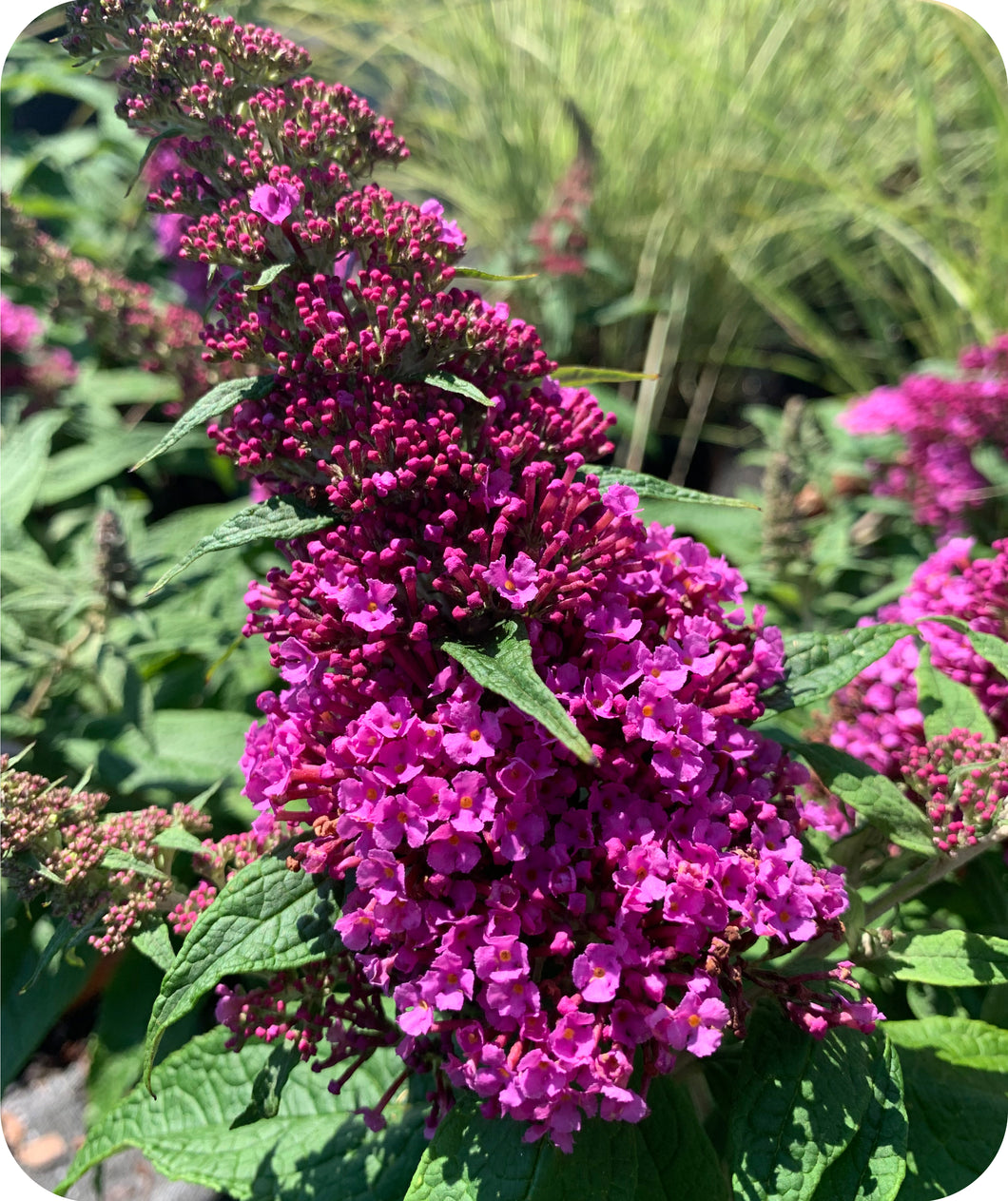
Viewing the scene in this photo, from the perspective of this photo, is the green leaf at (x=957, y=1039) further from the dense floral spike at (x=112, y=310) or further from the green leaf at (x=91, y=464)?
the green leaf at (x=91, y=464)

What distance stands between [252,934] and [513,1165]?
51 cm

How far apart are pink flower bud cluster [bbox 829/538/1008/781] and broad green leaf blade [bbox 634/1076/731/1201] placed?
0.74 metres

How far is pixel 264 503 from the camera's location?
138 centimetres

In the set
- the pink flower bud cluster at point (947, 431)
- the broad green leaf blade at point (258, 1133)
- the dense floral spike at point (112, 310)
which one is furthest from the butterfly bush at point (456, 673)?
the pink flower bud cluster at point (947, 431)

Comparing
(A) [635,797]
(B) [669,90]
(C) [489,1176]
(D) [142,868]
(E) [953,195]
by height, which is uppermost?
(B) [669,90]

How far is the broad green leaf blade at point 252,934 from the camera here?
1209 mm

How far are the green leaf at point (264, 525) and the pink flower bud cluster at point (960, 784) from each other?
3.51 feet

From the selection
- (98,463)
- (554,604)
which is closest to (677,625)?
(554,604)

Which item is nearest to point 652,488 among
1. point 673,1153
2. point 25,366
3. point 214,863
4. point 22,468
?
point 214,863

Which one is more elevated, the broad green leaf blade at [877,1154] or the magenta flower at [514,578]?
the magenta flower at [514,578]

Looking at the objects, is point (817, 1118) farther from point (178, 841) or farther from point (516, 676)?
point (178, 841)

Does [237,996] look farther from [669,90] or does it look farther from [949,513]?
[669,90]

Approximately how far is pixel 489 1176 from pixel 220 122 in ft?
5.27

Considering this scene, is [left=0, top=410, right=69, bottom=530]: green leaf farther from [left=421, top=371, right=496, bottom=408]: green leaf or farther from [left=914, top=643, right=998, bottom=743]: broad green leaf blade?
[left=914, top=643, right=998, bottom=743]: broad green leaf blade
